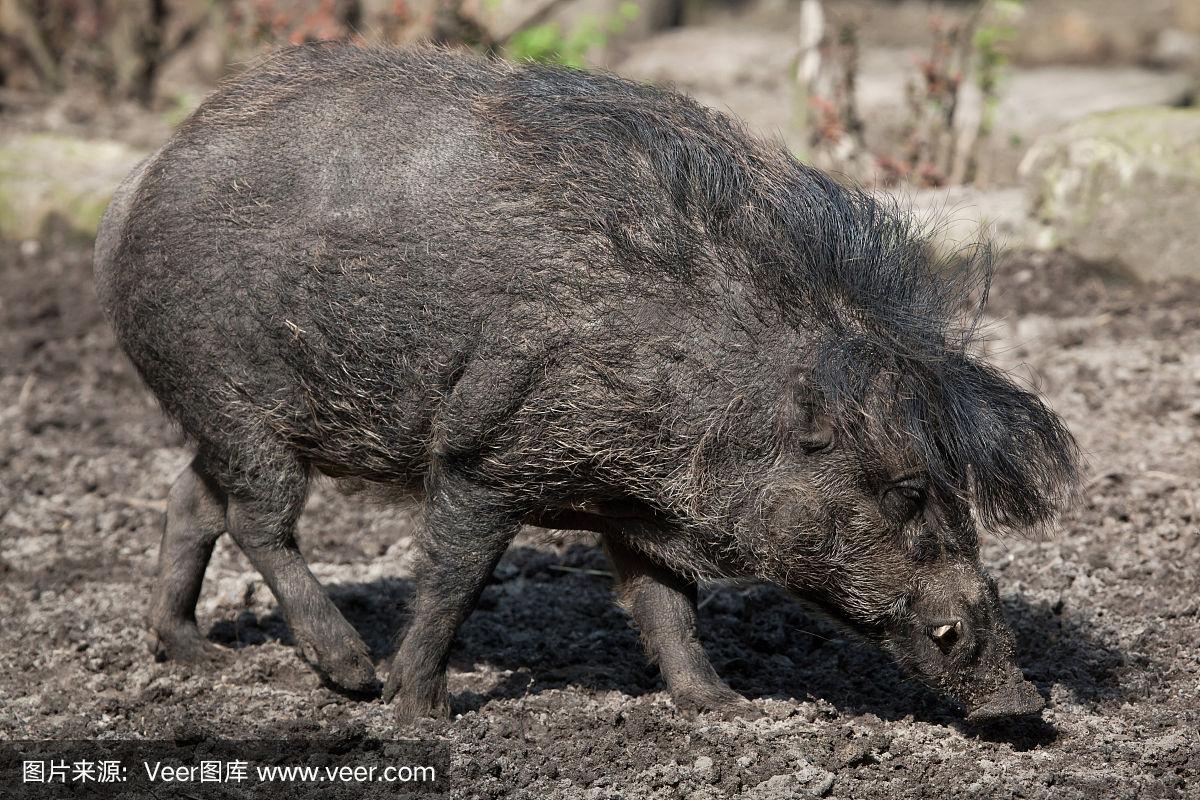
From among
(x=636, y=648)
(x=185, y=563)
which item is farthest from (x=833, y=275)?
(x=185, y=563)

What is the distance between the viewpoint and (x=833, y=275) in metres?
4.07

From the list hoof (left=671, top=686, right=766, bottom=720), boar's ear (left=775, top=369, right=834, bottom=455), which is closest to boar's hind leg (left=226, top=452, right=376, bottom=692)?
hoof (left=671, top=686, right=766, bottom=720)

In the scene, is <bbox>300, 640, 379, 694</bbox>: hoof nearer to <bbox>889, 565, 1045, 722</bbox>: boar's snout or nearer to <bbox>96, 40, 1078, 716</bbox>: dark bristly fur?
<bbox>96, 40, 1078, 716</bbox>: dark bristly fur

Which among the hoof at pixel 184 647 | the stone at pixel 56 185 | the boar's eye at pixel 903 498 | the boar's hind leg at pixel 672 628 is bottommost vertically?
the hoof at pixel 184 647

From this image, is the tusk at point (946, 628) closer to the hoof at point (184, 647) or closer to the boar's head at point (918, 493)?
the boar's head at point (918, 493)

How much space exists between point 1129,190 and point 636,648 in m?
4.39

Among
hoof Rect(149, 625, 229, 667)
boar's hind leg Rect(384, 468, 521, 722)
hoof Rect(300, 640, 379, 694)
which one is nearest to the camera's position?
boar's hind leg Rect(384, 468, 521, 722)

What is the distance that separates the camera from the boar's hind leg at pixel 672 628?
4.45 metres

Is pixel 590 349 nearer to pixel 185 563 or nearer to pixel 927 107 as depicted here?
pixel 185 563

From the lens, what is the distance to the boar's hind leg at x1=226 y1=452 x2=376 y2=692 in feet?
15.0

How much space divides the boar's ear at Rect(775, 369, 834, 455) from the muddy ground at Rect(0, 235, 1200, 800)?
911mm

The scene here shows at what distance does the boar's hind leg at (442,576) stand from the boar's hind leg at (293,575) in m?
0.19

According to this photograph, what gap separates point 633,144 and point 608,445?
3.07 feet

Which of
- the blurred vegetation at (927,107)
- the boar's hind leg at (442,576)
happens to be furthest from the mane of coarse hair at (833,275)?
the blurred vegetation at (927,107)
